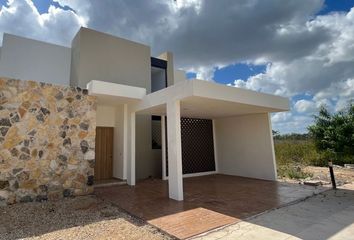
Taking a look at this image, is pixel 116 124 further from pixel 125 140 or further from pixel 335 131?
pixel 335 131

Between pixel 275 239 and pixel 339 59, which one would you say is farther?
pixel 339 59

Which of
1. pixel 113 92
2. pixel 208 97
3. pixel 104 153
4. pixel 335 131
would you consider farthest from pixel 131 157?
pixel 335 131

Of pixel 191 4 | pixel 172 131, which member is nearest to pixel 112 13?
pixel 191 4

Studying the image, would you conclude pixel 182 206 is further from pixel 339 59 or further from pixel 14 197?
pixel 339 59

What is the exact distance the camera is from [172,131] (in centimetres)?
678

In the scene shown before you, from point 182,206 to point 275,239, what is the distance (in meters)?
2.80

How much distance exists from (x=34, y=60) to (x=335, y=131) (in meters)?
18.1

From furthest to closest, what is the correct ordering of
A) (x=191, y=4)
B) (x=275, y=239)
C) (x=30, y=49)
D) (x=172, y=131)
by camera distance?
(x=30, y=49)
(x=191, y=4)
(x=172, y=131)
(x=275, y=239)

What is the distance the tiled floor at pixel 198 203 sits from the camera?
468cm

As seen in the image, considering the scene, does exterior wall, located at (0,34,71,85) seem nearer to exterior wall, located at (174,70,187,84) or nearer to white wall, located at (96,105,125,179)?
white wall, located at (96,105,125,179)

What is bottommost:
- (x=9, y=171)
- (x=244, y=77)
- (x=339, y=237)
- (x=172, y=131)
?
(x=339, y=237)

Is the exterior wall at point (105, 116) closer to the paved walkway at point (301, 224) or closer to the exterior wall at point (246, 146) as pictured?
the exterior wall at point (246, 146)

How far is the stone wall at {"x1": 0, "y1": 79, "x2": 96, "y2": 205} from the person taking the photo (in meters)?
6.28

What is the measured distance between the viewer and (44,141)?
6.85m
